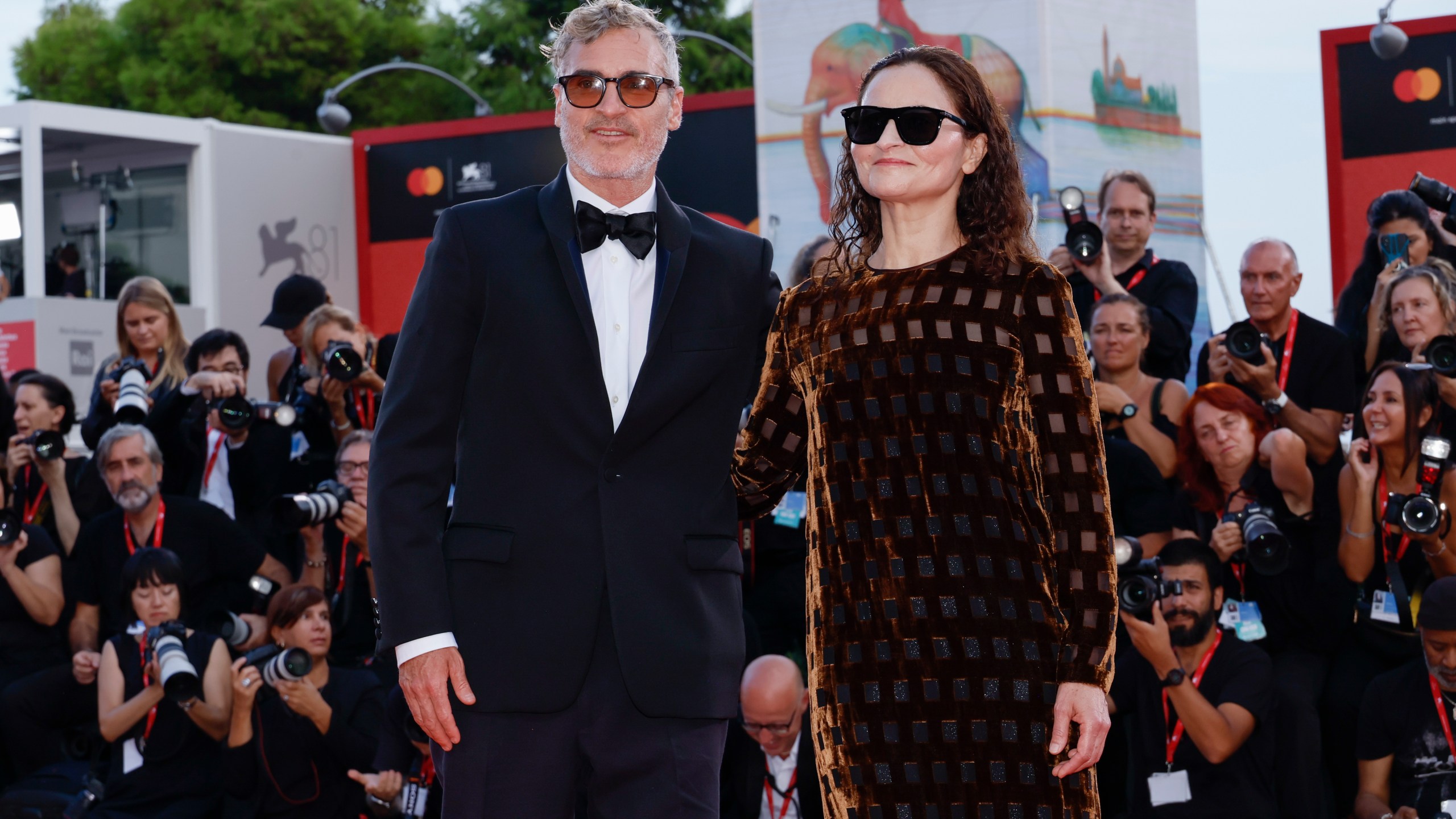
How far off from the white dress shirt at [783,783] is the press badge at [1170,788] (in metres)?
1.14

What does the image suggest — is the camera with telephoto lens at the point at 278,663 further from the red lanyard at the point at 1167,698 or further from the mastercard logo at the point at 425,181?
the mastercard logo at the point at 425,181

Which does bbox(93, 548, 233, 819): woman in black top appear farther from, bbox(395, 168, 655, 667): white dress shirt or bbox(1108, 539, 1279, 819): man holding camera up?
bbox(395, 168, 655, 667): white dress shirt

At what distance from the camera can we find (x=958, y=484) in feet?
7.46

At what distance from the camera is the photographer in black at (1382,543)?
5207 millimetres

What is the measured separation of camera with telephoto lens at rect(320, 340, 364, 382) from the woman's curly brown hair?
418cm

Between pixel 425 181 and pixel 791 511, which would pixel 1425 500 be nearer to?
pixel 791 511

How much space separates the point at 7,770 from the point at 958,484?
5624mm

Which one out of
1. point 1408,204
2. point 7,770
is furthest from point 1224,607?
point 7,770

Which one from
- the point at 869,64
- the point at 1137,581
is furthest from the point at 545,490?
the point at 869,64

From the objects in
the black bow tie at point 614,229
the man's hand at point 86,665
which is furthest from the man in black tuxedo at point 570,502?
the man's hand at point 86,665

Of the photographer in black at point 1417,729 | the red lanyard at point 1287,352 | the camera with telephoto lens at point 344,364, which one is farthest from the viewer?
the camera with telephoto lens at point 344,364

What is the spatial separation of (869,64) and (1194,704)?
4393 mm

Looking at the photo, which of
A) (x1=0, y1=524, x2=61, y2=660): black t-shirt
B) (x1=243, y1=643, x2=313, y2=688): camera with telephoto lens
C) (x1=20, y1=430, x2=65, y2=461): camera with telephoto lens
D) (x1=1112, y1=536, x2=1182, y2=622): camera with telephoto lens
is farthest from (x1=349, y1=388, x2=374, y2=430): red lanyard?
(x1=1112, y1=536, x2=1182, y2=622): camera with telephoto lens

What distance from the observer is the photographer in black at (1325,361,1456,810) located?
5.21 metres
